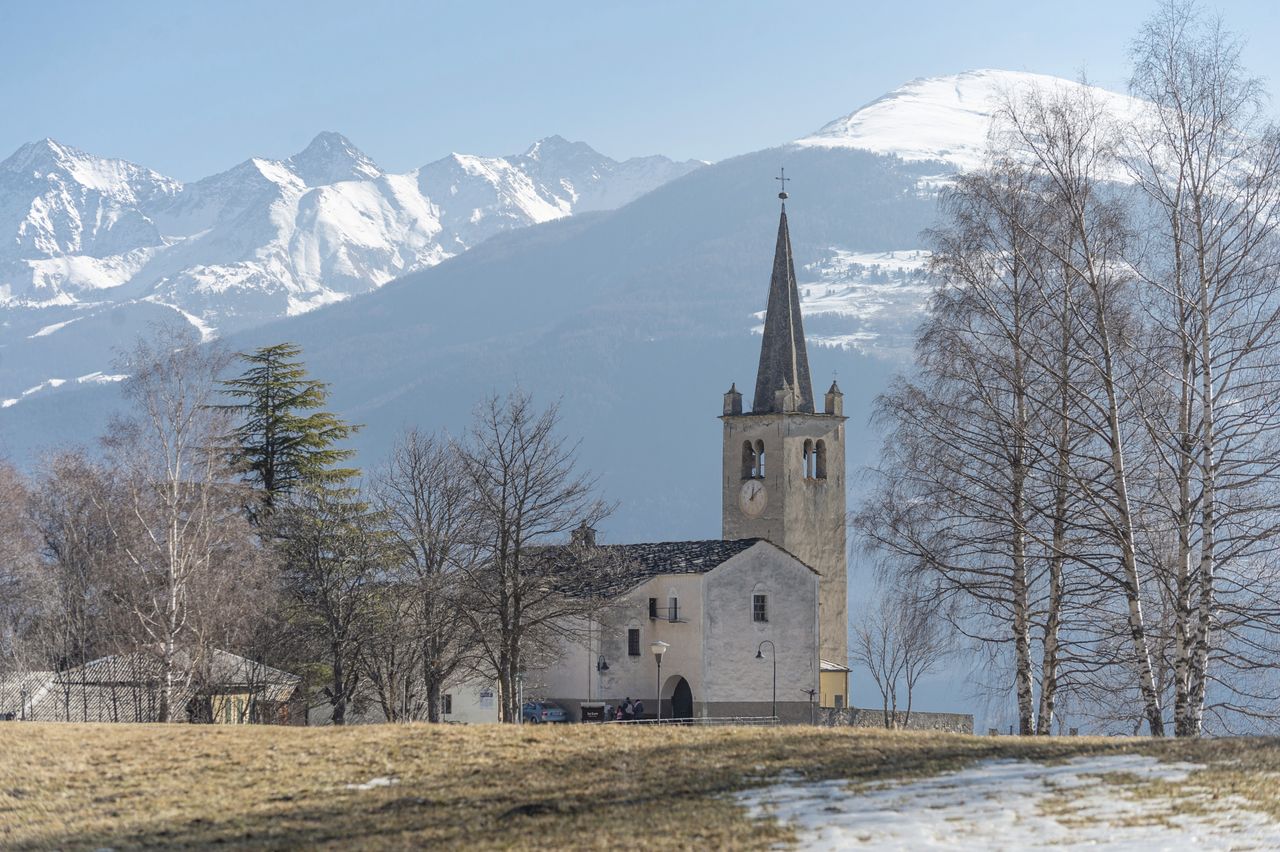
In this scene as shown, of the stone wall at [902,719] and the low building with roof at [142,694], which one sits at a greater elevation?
the low building with roof at [142,694]

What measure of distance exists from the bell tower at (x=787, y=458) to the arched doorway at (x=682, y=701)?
11218 mm

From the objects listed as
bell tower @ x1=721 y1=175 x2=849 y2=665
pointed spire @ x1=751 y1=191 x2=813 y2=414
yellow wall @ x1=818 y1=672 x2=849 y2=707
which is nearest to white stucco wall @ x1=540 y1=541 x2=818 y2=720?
yellow wall @ x1=818 y1=672 x2=849 y2=707

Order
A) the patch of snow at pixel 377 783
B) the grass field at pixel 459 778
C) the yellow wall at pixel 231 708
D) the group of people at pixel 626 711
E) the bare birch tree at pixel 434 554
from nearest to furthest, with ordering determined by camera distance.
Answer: the grass field at pixel 459 778 → the patch of snow at pixel 377 783 → the bare birch tree at pixel 434 554 → the yellow wall at pixel 231 708 → the group of people at pixel 626 711

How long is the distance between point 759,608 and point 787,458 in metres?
13.1

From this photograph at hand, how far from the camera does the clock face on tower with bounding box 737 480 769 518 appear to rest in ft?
232

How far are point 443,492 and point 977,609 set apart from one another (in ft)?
53.7

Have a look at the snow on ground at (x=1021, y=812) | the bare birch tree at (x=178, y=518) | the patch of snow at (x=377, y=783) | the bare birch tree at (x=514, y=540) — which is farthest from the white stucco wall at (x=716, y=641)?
the snow on ground at (x=1021, y=812)

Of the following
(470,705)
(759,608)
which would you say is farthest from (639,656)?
(470,705)

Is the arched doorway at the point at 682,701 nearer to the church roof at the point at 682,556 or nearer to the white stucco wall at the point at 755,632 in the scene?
the white stucco wall at the point at 755,632

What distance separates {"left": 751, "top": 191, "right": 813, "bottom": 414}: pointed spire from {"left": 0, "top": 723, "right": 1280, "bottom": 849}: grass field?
48140mm

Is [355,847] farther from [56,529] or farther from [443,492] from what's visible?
[56,529]

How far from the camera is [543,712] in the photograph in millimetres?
57844

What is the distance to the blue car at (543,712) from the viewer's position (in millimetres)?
56969

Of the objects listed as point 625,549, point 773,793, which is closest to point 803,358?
point 625,549
